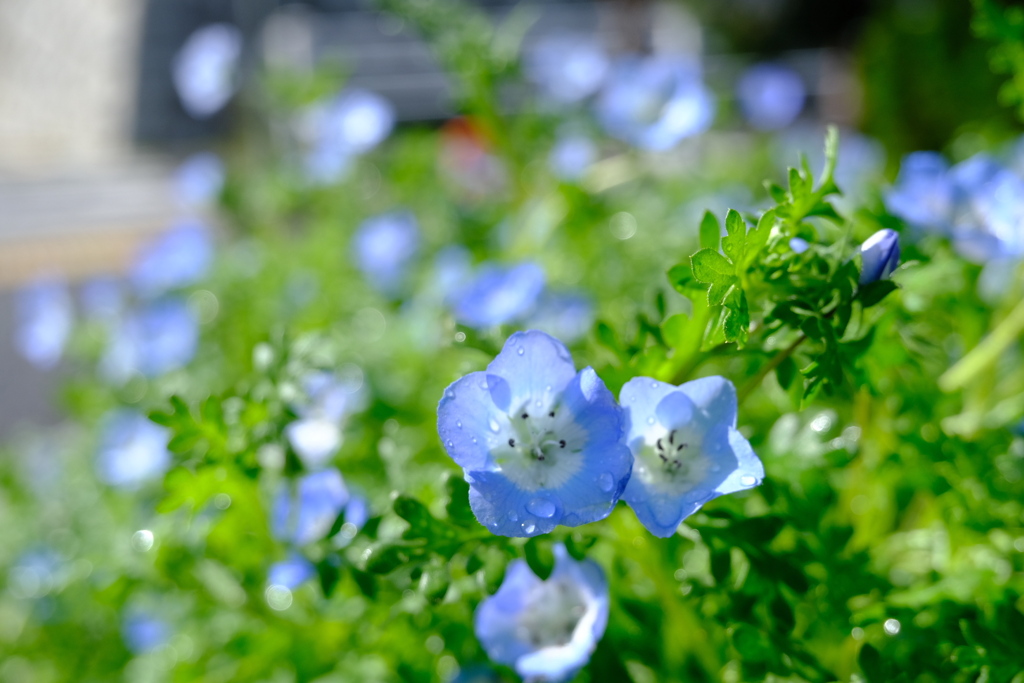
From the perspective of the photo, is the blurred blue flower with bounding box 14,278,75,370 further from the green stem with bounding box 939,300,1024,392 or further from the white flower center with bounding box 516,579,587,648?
the green stem with bounding box 939,300,1024,392

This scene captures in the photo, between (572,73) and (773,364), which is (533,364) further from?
(572,73)

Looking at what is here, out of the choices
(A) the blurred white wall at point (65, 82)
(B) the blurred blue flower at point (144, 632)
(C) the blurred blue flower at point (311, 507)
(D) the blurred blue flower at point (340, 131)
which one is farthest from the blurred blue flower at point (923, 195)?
(A) the blurred white wall at point (65, 82)

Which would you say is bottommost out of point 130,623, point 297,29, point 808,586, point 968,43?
point 297,29

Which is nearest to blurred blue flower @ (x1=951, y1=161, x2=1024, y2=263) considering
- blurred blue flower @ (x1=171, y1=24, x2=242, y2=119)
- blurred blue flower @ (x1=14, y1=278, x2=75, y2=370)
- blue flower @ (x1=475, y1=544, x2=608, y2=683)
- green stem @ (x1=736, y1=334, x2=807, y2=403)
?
green stem @ (x1=736, y1=334, x2=807, y2=403)

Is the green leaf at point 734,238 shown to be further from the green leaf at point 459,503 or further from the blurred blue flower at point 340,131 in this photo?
the blurred blue flower at point 340,131

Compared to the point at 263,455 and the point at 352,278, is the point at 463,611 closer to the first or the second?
the point at 263,455

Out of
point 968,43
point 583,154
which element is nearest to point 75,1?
point 968,43
